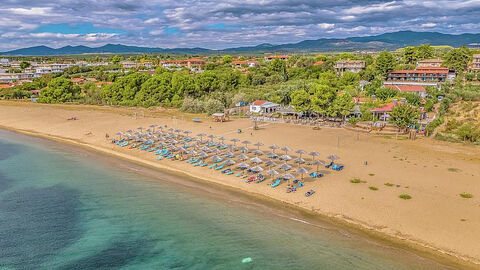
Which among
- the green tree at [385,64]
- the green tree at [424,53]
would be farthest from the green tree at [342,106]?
the green tree at [424,53]

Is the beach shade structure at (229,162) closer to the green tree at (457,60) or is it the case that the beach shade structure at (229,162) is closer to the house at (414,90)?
the house at (414,90)

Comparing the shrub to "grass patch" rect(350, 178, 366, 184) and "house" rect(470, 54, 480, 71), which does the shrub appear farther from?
"house" rect(470, 54, 480, 71)

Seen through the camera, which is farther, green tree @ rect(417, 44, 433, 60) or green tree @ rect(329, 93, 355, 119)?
green tree @ rect(417, 44, 433, 60)

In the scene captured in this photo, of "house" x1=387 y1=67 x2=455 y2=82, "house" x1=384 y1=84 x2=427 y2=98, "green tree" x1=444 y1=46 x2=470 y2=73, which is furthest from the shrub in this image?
"green tree" x1=444 y1=46 x2=470 y2=73

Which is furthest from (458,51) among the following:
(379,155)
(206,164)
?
(206,164)

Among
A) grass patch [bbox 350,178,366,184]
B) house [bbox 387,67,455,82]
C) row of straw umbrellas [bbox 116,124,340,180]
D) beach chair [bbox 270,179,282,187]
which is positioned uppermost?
house [bbox 387,67,455,82]

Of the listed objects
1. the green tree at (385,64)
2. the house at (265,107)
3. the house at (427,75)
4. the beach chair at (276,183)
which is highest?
the green tree at (385,64)

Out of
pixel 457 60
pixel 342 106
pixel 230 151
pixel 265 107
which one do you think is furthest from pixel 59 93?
pixel 457 60
